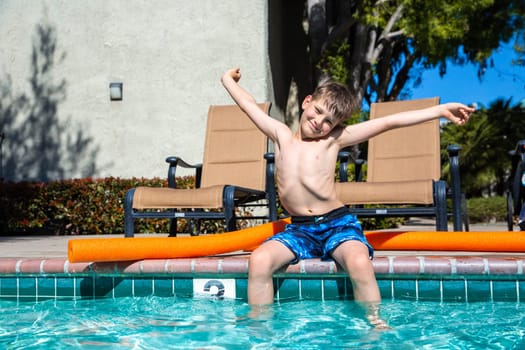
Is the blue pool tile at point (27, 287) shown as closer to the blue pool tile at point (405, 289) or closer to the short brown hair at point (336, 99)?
the short brown hair at point (336, 99)

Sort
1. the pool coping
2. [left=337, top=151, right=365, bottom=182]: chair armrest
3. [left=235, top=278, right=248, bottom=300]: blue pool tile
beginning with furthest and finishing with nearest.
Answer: [left=337, top=151, right=365, bottom=182]: chair armrest < [left=235, top=278, right=248, bottom=300]: blue pool tile < the pool coping

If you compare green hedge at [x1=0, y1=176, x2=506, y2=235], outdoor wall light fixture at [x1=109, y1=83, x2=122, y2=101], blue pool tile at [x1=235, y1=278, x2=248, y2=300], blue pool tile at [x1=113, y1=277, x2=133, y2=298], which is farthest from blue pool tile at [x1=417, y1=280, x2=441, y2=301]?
outdoor wall light fixture at [x1=109, y1=83, x2=122, y2=101]

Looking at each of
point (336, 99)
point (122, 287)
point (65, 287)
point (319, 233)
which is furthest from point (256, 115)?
point (65, 287)

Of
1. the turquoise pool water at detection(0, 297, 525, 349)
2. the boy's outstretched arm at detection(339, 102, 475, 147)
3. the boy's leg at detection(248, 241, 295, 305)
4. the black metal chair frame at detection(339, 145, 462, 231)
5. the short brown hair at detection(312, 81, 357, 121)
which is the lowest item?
the turquoise pool water at detection(0, 297, 525, 349)

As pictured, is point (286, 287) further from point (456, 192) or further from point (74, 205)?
point (74, 205)

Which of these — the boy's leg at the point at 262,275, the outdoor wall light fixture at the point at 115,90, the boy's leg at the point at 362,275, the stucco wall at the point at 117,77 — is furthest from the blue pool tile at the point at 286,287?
the outdoor wall light fixture at the point at 115,90

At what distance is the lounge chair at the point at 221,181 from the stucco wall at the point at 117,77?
3540 mm

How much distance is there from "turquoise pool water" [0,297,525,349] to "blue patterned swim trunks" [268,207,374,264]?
28 cm

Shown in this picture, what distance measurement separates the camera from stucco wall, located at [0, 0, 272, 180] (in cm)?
913

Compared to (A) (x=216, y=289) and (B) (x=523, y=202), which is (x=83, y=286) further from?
(B) (x=523, y=202)

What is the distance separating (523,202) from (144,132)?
594 cm

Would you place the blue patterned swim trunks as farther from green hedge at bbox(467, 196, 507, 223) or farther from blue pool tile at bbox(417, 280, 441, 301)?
green hedge at bbox(467, 196, 507, 223)

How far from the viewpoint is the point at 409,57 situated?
15.1 metres

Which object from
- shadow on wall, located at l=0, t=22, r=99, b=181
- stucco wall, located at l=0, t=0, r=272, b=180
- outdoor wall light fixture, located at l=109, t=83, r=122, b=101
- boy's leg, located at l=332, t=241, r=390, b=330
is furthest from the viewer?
shadow on wall, located at l=0, t=22, r=99, b=181
